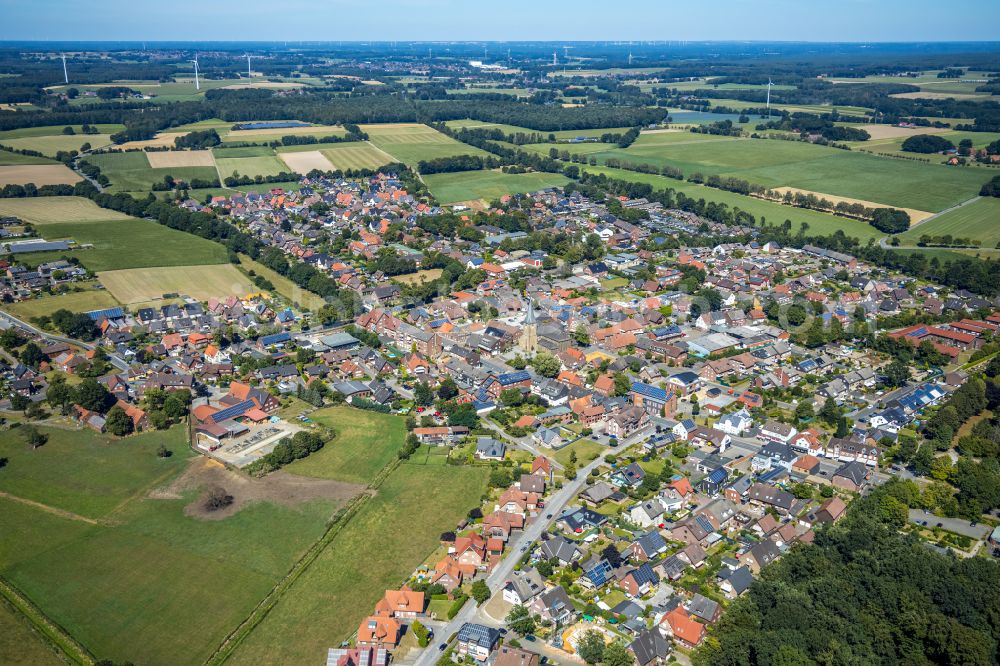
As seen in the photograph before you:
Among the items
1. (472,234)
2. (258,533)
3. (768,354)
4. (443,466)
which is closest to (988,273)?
(768,354)

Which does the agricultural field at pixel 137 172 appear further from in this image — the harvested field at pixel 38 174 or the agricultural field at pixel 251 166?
the harvested field at pixel 38 174

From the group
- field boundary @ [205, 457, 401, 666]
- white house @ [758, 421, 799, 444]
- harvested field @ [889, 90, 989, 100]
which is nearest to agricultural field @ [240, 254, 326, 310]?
field boundary @ [205, 457, 401, 666]

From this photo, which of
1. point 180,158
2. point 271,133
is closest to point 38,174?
point 180,158

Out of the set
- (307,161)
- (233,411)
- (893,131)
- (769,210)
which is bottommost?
(233,411)

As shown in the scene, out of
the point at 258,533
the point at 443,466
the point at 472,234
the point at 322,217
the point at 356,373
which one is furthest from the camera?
the point at 322,217

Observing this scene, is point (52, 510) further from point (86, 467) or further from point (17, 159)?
point (17, 159)

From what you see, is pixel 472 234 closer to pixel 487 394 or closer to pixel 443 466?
pixel 487 394
